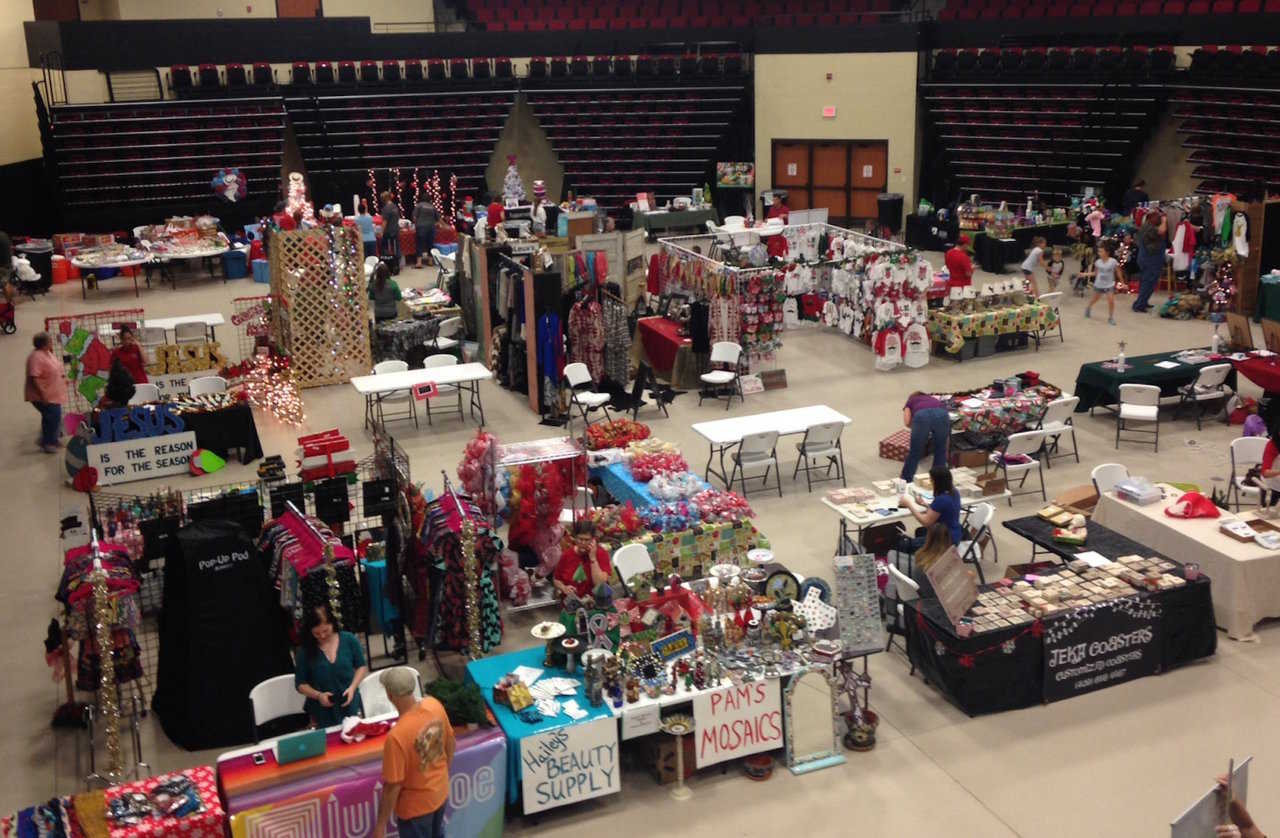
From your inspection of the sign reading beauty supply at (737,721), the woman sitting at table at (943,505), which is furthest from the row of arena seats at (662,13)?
the sign reading beauty supply at (737,721)

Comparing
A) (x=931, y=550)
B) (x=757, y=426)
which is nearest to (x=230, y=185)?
(x=757, y=426)

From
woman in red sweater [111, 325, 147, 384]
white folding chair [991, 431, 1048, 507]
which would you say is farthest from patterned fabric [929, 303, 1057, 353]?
woman in red sweater [111, 325, 147, 384]

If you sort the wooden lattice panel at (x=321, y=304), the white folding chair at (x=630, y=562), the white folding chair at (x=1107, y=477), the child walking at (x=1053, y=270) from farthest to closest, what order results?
1. the child walking at (x=1053, y=270)
2. the wooden lattice panel at (x=321, y=304)
3. the white folding chair at (x=1107, y=477)
4. the white folding chair at (x=630, y=562)

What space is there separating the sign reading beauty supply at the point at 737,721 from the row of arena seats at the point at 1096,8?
1788cm

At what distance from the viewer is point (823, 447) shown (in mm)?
11688

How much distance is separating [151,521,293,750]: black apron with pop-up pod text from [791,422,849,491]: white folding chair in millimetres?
5525

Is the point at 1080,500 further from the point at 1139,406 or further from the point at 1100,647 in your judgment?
the point at 1139,406

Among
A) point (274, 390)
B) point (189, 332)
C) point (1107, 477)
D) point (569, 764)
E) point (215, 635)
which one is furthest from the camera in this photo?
point (189, 332)

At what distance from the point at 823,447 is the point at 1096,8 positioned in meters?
16.7

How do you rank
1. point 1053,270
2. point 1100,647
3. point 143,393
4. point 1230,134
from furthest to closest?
point 1230,134, point 1053,270, point 143,393, point 1100,647

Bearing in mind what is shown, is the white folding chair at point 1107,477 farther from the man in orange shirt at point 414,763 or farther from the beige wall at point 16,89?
the beige wall at point 16,89

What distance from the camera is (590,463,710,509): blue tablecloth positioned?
32.7 ft

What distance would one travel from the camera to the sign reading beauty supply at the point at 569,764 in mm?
6984

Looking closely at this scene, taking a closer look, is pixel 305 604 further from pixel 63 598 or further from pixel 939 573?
pixel 939 573
